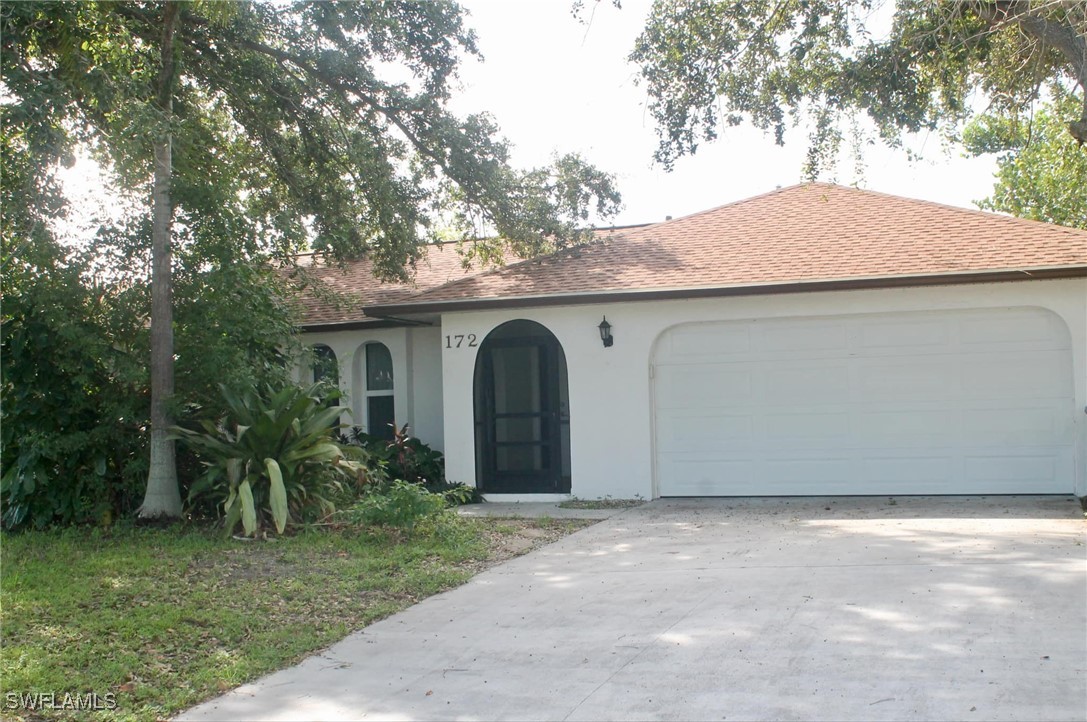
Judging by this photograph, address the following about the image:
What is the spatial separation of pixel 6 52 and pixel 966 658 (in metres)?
9.06

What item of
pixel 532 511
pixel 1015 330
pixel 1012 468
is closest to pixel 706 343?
pixel 532 511

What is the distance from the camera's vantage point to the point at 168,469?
35.0 ft

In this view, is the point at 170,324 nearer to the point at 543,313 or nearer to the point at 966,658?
the point at 543,313

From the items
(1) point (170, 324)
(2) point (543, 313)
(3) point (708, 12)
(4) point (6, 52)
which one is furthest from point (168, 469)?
(3) point (708, 12)

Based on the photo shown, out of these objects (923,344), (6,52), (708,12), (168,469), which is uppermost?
(708,12)

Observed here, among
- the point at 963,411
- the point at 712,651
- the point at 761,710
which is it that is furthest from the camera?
the point at 963,411

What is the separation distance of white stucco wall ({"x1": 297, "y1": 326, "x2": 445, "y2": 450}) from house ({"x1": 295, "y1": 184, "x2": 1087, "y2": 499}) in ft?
3.52

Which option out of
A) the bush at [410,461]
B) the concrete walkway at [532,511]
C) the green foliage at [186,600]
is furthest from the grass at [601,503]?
the green foliage at [186,600]

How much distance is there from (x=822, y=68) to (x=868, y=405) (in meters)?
4.18

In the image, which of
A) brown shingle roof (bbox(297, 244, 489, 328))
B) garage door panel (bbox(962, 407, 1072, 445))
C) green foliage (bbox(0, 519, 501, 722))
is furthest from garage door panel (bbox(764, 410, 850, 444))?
brown shingle roof (bbox(297, 244, 489, 328))

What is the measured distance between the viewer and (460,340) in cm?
1397

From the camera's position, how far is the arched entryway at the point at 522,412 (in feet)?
44.9

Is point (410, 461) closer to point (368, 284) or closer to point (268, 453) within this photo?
point (368, 284)

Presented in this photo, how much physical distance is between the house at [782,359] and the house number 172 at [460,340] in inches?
0.9
